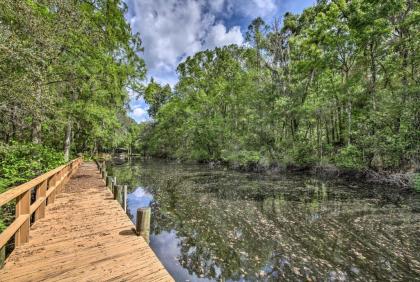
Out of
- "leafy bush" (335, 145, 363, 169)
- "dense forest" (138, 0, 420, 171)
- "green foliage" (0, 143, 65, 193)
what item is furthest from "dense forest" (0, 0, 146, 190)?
"leafy bush" (335, 145, 363, 169)

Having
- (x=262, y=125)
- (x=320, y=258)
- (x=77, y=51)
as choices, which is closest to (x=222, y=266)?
(x=320, y=258)

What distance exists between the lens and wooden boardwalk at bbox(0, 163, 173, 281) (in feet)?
10.6

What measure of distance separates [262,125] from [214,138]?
34.3ft

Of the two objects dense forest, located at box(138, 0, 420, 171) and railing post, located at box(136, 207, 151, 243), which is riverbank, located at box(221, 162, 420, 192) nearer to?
dense forest, located at box(138, 0, 420, 171)

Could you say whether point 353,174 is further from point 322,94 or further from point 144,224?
point 144,224

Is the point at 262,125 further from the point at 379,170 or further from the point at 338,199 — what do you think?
the point at 338,199

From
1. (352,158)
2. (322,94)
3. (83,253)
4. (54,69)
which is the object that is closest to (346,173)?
(352,158)

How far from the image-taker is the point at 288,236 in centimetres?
681

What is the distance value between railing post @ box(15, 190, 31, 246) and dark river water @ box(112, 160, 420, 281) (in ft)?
9.66

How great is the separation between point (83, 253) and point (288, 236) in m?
5.31

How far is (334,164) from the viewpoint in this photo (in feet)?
60.6

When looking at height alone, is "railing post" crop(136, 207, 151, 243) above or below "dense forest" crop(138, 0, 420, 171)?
below

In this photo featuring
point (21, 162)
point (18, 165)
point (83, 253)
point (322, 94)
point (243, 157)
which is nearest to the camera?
point (83, 253)

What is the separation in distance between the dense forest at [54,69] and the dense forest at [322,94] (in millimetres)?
3447
